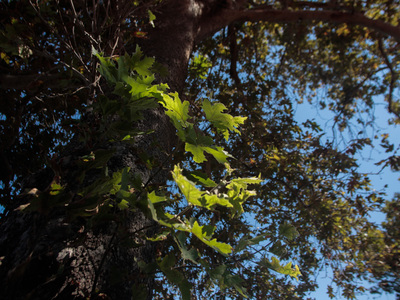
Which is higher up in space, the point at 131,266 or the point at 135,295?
the point at 131,266

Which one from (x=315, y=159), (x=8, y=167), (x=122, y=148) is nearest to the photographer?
(x=122, y=148)

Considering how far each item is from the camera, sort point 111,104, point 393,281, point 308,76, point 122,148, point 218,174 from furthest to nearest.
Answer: point 308,76 < point 218,174 < point 393,281 < point 122,148 < point 111,104

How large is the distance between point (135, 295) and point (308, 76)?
697 cm

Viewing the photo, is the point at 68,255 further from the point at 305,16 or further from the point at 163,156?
the point at 305,16

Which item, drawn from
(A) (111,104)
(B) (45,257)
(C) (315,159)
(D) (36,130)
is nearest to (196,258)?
(B) (45,257)

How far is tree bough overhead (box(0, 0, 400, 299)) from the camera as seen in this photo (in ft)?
2.41

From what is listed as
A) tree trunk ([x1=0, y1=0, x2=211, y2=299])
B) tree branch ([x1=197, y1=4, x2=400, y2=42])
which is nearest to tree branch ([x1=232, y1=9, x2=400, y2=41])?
tree branch ([x1=197, y1=4, x2=400, y2=42])

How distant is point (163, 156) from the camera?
4.93ft

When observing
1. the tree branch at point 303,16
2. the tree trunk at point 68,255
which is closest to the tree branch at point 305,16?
the tree branch at point 303,16

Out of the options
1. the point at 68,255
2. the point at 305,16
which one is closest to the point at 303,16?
the point at 305,16

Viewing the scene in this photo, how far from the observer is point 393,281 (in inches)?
128

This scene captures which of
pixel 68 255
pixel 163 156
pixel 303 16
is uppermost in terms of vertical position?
pixel 303 16

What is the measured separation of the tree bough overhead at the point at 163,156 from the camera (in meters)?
0.73

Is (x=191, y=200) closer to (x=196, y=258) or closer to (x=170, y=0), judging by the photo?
(x=196, y=258)
